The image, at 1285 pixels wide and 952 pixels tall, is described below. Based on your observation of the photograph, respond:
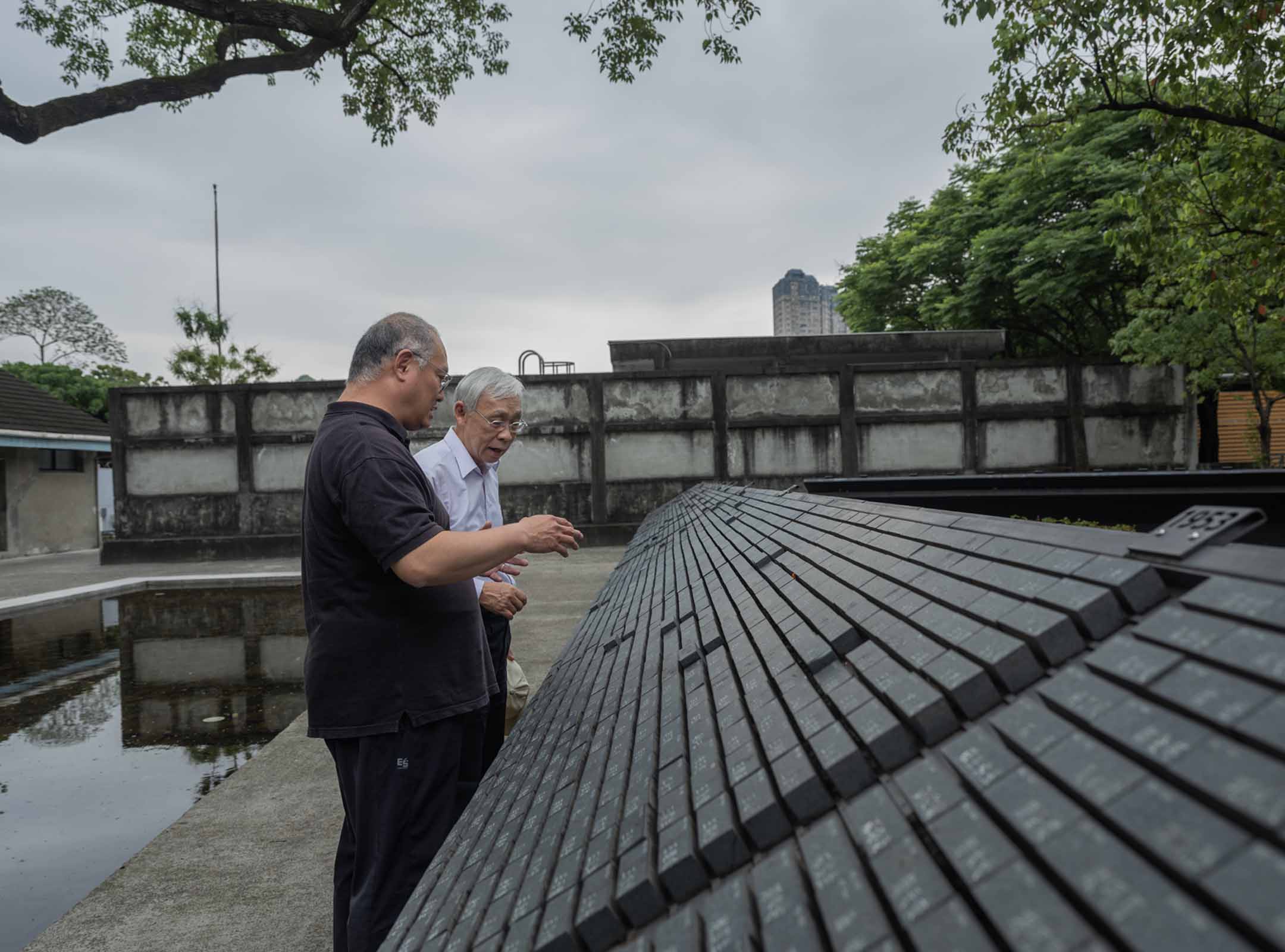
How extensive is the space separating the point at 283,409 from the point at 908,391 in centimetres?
1299

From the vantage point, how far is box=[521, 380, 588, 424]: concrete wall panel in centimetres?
1588

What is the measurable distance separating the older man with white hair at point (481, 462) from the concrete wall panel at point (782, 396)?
1288 cm

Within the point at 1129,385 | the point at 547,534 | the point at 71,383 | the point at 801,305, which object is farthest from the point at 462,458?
the point at 801,305

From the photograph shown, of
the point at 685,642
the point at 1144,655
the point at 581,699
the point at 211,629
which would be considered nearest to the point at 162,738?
the point at 211,629

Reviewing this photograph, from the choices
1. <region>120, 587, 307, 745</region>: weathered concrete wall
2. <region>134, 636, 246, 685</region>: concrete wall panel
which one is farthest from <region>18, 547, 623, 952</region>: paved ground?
<region>134, 636, 246, 685</region>: concrete wall panel

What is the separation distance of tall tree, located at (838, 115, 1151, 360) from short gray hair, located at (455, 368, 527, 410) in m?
15.6

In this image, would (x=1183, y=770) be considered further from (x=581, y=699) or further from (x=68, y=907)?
(x=68, y=907)

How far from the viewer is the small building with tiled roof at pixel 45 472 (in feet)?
64.1

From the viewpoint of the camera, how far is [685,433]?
16.0 meters

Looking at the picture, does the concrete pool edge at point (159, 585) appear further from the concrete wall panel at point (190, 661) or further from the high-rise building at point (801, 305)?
the high-rise building at point (801, 305)

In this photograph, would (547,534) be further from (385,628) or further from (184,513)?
(184,513)

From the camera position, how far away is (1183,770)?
65 cm

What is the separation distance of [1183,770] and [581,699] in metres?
2.08

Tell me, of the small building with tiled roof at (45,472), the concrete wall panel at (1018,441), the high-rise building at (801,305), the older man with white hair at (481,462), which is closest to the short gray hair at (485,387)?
the older man with white hair at (481,462)
